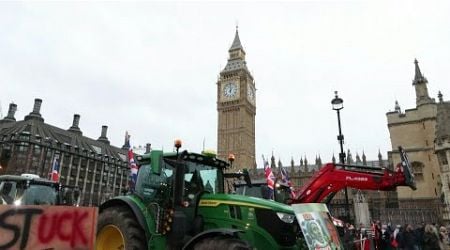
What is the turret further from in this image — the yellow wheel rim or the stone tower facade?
the yellow wheel rim

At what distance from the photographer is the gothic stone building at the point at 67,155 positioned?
51.3m

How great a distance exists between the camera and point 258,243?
18.4 ft

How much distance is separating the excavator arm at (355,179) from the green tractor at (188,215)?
1.75 meters

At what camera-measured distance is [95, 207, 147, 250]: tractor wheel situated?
6.13m

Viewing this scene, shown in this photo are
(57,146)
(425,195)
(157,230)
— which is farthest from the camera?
(57,146)

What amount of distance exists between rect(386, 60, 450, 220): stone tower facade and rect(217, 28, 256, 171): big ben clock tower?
42916 mm

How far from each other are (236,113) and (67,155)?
135 ft

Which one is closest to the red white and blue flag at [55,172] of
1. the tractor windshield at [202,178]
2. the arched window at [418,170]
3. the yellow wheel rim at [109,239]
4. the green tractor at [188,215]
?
the yellow wheel rim at [109,239]

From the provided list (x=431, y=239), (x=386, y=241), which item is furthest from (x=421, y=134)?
(x=431, y=239)

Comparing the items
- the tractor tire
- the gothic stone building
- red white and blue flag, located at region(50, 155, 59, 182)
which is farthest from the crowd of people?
the gothic stone building

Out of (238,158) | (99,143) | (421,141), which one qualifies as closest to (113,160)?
(99,143)

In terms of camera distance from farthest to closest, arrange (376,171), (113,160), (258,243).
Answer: (113,160) → (376,171) → (258,243)

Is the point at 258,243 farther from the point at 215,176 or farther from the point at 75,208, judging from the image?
the point at 75,208

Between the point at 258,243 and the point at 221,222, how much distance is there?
2.45 ft
